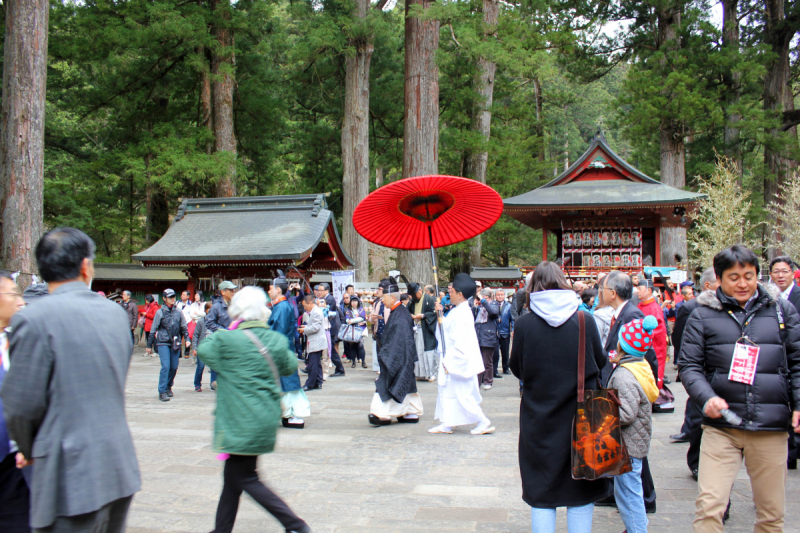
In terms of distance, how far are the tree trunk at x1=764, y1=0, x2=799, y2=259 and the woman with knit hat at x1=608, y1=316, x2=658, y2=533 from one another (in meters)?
22.2

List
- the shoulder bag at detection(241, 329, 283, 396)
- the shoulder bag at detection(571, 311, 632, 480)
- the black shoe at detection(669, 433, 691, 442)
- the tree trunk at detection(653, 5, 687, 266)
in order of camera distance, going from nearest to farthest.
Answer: the shoulder bag at detection(571, 311, 632, 480)
the shoulder bag at detection(241, 329, 283, 396)
the black shoe at detection(669, 433, 691, 442)
the tree trunk at detection(653, 5, 687, 266)

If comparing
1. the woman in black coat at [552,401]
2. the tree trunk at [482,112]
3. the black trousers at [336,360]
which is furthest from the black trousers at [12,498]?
the tree trunk at [482,112]

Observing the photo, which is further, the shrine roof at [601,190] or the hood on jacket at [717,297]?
the shrine roof at [601,190]

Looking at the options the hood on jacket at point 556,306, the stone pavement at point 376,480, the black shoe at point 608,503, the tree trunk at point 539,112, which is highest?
the tree trunk at point 539,112

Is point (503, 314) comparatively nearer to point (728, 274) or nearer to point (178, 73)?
point (728, 274)

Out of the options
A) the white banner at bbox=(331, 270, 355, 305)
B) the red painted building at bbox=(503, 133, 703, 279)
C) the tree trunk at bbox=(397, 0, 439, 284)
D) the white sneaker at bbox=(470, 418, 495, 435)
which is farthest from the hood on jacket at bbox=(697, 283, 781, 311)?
the red painted building at bbox=(503, 133, 703, 279)

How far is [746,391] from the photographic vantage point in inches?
114

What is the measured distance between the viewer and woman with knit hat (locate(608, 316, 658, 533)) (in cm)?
313

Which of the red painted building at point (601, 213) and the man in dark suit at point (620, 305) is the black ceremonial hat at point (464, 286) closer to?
the man in dark suit at point (620, 305)

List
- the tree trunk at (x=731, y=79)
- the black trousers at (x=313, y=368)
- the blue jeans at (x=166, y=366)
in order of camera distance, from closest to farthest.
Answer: the blue jeans at (x=166, y=366) < the black trousers at (x=313, y=368) < the tree trunk at (x=731, y=79)

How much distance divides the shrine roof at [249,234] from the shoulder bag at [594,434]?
11039 millimetres

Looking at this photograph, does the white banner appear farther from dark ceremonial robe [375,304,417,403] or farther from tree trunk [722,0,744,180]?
tree trunk [722,0,744,180]

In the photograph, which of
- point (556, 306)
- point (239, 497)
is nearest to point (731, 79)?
point (556, 306)

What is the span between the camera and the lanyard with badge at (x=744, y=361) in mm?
2891
